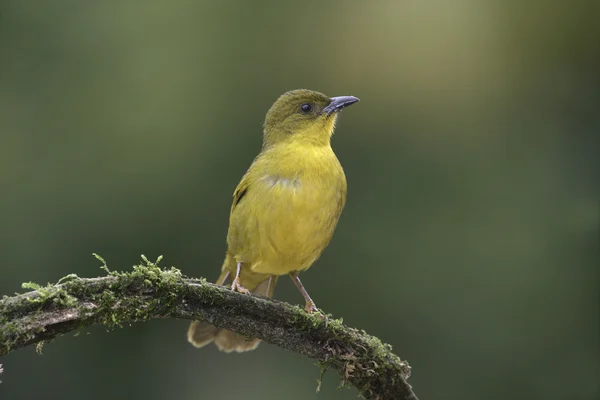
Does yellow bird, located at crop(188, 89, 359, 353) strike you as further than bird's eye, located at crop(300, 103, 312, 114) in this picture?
No

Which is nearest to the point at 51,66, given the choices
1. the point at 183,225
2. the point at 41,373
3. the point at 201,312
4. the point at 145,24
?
the point at 145,24

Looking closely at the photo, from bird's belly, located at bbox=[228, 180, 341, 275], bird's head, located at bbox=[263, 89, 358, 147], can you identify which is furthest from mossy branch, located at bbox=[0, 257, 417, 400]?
bird's head, located at bbox=[263, 89, 358, 147]

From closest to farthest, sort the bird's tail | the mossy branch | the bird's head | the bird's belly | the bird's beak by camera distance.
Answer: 1. the mossy branch
2. the bird's belly
3. the bird's tail
4. the bird's head
5. the bird's beak

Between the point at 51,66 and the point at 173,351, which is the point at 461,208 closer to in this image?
the point at 173,351

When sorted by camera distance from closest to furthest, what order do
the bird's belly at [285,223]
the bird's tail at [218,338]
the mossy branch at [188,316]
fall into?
the mossy branch at [188,316], the bird's belly at [285,223], the bird's tail at [218,338]

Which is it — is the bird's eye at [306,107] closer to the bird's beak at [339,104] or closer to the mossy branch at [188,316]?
the bird's beak at [339,104]

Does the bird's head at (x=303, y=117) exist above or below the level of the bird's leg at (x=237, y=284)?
above

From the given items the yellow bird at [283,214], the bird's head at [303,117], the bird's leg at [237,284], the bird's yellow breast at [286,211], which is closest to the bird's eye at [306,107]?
the bird's head at [303,117]

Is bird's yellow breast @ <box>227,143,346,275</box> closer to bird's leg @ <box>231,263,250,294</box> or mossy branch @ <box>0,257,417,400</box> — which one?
bird's leg @ <box>231,263,250,294</box>
